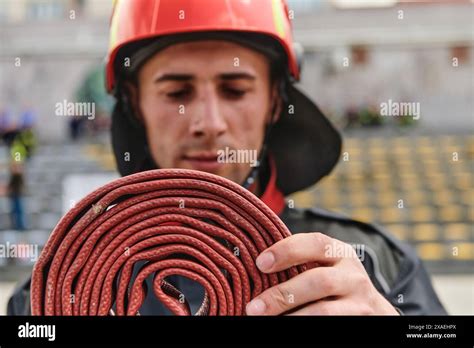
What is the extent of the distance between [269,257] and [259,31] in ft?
1.20

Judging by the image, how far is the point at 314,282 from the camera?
690 millimetres

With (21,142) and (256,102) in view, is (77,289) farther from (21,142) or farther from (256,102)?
(21,142)

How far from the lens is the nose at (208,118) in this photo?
0.86 metres

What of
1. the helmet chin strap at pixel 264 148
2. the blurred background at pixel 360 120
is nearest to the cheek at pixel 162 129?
the helmet chin strap at pixel 264 148

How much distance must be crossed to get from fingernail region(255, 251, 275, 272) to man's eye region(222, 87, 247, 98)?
0.28 metres

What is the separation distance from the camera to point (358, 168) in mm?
6406

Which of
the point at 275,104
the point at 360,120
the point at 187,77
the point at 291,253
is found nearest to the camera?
the point at 291,253

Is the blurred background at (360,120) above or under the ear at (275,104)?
above

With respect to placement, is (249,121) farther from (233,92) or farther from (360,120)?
(360,120)

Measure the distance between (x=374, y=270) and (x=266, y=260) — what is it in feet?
0.97

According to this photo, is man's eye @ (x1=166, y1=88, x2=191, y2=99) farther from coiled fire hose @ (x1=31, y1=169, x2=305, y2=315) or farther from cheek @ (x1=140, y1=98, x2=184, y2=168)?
coiled fire hose @ (x1=31, y1=169, x2=305, y2=315)

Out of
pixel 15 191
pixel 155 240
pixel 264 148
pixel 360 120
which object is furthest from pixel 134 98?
pixel 15 191

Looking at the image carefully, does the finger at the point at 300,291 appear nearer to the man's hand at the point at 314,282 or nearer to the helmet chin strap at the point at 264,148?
the man's hand at the point at 314,282

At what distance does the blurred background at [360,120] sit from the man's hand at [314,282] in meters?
3.06
